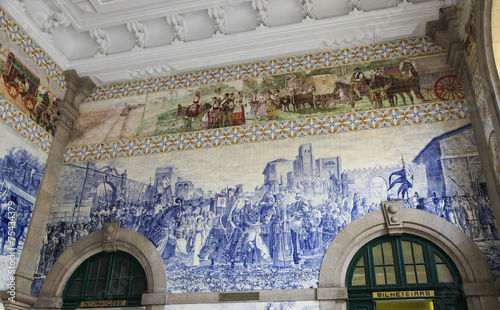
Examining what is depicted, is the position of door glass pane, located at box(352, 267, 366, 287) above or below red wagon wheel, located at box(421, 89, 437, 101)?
below

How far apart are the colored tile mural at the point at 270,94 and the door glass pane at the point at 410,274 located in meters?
2.94

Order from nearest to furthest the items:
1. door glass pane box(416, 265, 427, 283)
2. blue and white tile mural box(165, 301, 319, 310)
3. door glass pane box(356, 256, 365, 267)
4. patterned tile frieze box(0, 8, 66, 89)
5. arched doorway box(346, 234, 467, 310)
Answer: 1. arched doorway box(346, 234, 467, 310)
2. door glass pane box(416, 265, 427, 283)
3. blue and white tile mural box(165, 301, 319, 310)
4. door glass pane box(356, 256, 365, 267)
5. patterned tile frieze box(0, 8, 66, 89)

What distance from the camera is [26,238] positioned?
8.69 m

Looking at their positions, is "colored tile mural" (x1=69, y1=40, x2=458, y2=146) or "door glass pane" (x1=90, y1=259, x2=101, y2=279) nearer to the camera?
"door glass pane" (x1=90, y1=259, x2=101, y2=279)

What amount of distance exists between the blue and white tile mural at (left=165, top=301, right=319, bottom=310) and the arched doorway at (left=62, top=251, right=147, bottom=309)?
2.73 ft

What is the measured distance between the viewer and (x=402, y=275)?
7281 millimetres

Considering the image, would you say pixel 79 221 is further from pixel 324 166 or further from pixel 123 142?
pixel 324 166

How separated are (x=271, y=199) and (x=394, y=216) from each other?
6.88ft

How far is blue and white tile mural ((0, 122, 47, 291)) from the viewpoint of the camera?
8.17m

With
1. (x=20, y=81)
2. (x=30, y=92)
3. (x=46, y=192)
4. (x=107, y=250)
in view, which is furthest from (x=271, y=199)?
(x=20, y=81)

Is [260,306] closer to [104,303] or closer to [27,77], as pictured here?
[104,303]

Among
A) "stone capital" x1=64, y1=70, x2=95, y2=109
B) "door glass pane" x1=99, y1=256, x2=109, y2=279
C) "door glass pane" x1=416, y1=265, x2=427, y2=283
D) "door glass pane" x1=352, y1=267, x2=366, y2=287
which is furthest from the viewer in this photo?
"stone capital" x1=64, y1=70, x2=95, y2=109

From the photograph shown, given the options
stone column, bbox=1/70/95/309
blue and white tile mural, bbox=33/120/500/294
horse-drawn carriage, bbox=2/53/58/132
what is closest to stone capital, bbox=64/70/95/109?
stone column, bbox=1/70/95/309

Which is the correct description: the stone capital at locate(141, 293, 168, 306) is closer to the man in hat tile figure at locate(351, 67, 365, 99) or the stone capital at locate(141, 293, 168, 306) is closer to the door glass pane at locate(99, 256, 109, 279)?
the door glass pane at locate(99, 256, 109, 279)
